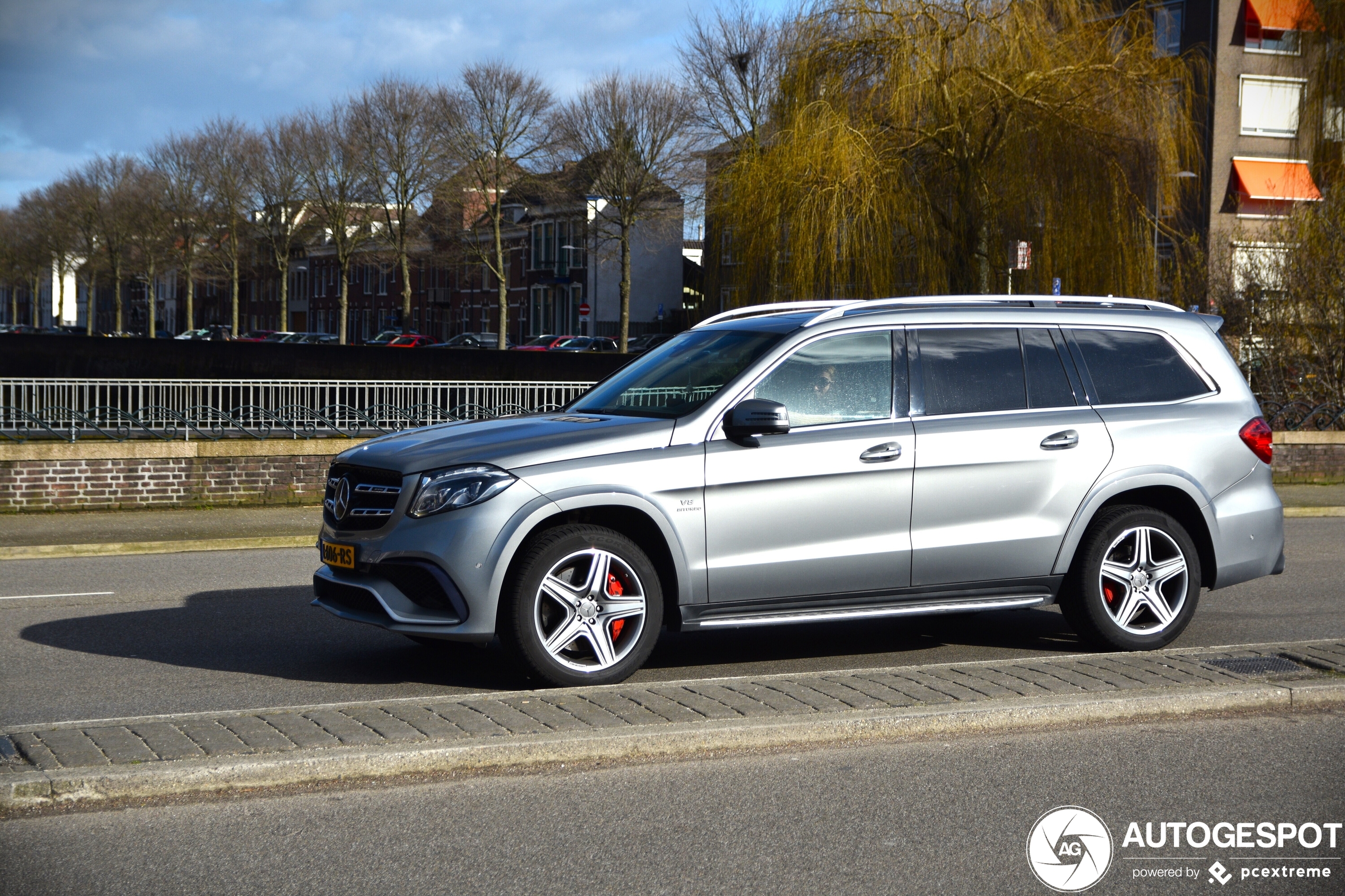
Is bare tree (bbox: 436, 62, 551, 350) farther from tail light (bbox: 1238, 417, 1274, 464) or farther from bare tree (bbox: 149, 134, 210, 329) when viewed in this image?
tail light (bbox: 1238, 417, 1274, 464)

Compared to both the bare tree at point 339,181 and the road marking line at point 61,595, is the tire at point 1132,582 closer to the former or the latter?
the road marking line at point 61,595

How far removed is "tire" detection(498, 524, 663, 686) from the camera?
616cm

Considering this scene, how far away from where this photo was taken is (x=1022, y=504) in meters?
7.02

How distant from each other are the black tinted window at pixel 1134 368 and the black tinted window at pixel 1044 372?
0.18 m

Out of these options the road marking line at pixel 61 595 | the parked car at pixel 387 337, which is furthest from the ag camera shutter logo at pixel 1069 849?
the parked car at pixel 387 337

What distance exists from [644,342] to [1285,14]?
32.8 m

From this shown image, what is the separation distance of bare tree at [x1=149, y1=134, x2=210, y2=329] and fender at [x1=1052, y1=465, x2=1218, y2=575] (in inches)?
2706

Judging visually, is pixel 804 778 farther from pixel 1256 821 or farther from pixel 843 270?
pixel 843 270

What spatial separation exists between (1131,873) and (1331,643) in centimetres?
356

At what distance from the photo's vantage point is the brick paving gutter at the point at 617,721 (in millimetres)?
4875

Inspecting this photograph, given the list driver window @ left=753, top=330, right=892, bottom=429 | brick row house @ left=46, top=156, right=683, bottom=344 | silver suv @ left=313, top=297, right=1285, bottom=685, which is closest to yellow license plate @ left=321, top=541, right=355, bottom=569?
silver suv @ left=313, top=297, right=1285, bottom=685

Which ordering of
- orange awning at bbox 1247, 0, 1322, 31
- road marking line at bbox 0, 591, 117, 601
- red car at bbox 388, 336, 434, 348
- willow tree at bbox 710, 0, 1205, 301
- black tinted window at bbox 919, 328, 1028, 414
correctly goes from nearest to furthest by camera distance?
black tinted window at bbox 919, 328, 1028, 414 < road marking line at bbox 0, 591, 117, 601 < willow tree at bbox 710, 0, 1205, 301 < orange awning at bbox 1247, 0, 1322, 31 < red car at bbox 388, 336, 434, 348

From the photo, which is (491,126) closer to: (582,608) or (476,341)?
(476,341)

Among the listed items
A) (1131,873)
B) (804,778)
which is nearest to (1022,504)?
(804,778)
